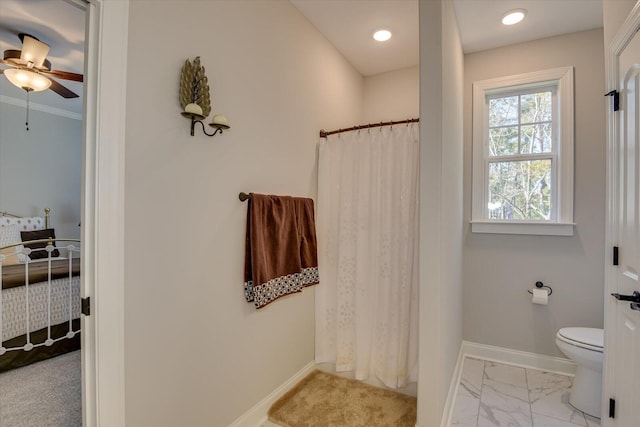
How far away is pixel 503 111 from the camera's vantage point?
2775 mm

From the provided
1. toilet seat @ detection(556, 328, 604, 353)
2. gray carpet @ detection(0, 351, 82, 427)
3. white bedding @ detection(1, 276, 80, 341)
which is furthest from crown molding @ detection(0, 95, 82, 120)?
toilet seat @ detection(556, 328, 604, 353)

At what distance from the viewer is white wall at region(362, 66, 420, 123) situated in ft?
10.0

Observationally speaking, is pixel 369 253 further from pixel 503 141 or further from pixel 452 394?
pixel 503 141

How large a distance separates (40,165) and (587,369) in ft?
20.3

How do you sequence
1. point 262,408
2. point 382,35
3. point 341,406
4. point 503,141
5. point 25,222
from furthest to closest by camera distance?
1. point 25,222
2. point 503,141
3. point 382,35
4. point 341,406
5. point 262,408

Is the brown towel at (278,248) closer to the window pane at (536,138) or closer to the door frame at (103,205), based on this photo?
the door frame at (103,205)

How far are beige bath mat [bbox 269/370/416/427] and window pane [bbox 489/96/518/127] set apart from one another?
2.43 metres

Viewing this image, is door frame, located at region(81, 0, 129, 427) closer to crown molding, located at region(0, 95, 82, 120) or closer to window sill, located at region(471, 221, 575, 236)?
window sill, located at region(471, 221, 575, 236)

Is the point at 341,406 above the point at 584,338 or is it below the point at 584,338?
below

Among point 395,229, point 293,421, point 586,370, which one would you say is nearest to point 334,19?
point 395,229

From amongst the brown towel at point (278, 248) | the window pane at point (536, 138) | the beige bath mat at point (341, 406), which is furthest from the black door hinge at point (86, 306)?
the window pane at point (536, 138)

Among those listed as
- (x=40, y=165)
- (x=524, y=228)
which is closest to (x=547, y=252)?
(x=524, y=228)

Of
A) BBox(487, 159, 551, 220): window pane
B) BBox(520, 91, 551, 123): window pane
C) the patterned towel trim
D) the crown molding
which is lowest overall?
the patterned towel trim

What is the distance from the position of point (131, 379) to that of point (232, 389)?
628 mm
